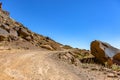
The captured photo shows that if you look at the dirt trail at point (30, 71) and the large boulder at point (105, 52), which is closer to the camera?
the dirt trail at point (30, 71)

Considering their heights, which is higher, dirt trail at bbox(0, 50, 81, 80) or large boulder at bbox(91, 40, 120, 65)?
large boulder at bbox(91, 40, 120, 65)

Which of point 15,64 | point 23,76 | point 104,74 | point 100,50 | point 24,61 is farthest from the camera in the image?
point 100,50

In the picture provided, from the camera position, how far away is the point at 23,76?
48.2 feet

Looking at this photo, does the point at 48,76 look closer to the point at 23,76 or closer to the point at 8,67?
the point at 23,76

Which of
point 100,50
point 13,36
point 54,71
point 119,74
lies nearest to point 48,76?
point 54,71

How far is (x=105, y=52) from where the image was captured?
2905cm

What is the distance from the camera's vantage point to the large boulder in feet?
94.4

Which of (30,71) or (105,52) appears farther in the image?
(105,52)

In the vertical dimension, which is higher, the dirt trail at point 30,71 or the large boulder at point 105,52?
the large boulder at point 105,52

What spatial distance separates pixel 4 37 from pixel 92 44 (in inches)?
524

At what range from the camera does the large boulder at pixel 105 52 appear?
28.8 meters

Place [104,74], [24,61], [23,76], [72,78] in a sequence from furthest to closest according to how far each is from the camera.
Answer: [104,74] < [24,61] < [72,78] < [23,76]

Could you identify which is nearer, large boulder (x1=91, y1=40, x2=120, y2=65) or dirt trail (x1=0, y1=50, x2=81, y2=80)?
dirt trail (x1=0, y1=50, x2=81, y2=80)

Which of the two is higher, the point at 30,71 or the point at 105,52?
the point at 105,52
